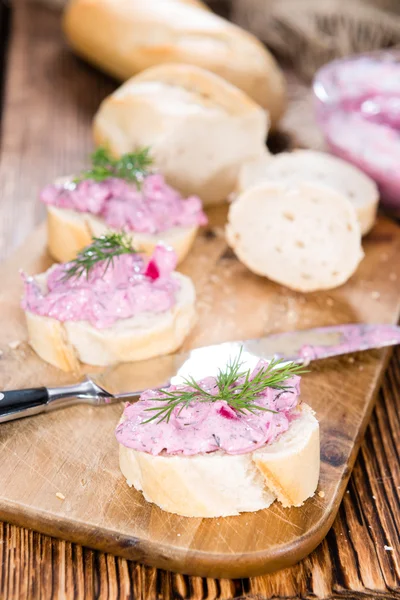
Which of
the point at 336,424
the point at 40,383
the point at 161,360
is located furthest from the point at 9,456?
the point at 336,424

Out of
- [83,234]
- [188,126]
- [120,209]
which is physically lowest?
[83,234]

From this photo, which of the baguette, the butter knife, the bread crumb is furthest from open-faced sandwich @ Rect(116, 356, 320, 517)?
the baguette

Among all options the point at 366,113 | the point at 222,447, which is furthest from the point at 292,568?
the point at 366,113

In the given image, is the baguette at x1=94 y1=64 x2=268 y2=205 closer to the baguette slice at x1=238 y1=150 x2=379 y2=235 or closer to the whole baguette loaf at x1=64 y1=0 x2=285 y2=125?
the baguette slice at x1=238 y1=150 x2=379 y2=235

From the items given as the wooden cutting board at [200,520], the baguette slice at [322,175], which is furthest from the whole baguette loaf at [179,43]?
the wooden cutting board at [200,520]

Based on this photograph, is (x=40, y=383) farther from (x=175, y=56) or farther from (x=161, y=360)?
(x=175, y=56)

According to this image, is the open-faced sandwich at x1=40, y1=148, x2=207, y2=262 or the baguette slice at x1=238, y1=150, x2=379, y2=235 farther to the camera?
the baguette slice at x1=238, y1=150, x2=379, y2=235

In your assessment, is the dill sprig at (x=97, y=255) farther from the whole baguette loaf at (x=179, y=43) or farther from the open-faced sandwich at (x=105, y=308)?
the whole baguette loaf at (x=179, y=43)

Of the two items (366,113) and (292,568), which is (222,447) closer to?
(292,568)
